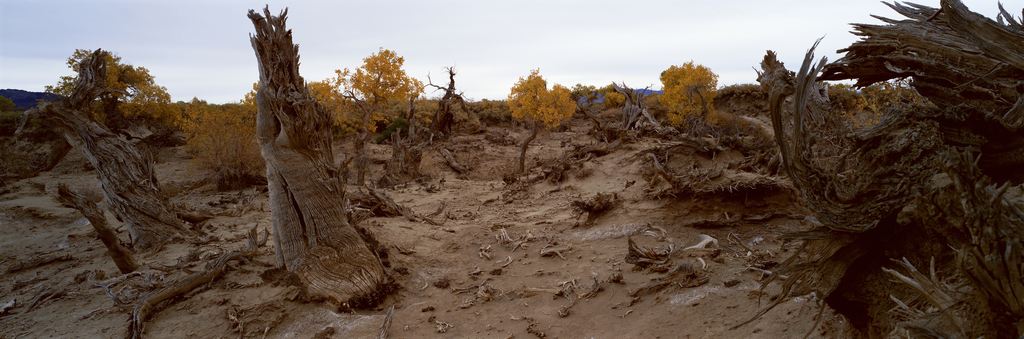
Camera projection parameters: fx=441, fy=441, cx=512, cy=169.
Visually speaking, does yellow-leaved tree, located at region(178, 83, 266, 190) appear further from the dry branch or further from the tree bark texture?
the dry branch

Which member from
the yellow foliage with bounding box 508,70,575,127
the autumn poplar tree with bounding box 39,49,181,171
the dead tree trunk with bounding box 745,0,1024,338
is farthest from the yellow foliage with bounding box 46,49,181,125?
the dead tree trunk with bounding box 745,0,1024,338

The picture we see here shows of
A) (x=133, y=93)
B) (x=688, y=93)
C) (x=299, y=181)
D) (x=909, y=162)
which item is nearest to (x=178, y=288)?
(x=299, y=181)

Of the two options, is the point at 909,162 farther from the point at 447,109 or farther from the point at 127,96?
the point at 127,96

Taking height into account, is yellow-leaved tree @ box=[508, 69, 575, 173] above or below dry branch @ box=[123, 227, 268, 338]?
above

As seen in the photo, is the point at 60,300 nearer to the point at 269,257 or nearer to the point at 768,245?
the point at 269,257

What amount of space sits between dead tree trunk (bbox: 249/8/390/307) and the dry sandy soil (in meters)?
0.27

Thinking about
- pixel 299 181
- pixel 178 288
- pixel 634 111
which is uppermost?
pixel 634 111

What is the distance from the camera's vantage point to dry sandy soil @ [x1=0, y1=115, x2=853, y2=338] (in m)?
3.84

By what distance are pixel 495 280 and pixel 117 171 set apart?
6.05m

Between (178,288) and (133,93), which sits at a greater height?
(133,93)

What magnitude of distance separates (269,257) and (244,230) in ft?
7.06

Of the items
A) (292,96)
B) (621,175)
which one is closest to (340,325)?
(292,96)

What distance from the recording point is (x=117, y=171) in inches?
263

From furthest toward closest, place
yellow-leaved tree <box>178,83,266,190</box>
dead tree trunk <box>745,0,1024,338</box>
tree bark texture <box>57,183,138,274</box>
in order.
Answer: yellow-leaved tree <box>178,83,266,190</box>, tree bark texture <box>57,183,138,274</box>, dead tree trunk <box>745,0,1024,338</box>
